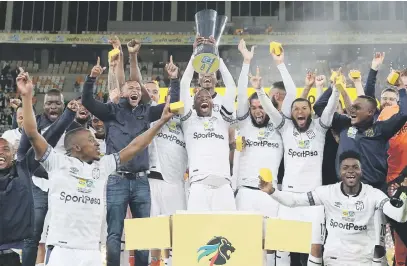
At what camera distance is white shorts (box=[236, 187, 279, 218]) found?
229 inches

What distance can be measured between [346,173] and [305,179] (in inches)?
29.1

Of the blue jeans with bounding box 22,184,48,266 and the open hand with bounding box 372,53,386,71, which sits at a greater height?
the open hand with bounding box 372,53,386,71

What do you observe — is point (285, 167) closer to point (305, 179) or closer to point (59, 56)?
point (305, 179)

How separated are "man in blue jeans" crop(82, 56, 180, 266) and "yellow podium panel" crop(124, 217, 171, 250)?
0.88 metres

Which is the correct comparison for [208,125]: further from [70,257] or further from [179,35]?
[179,35]

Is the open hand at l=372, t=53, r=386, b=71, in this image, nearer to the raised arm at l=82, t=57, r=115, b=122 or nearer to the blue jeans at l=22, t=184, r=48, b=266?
the raised arm at l=82, t=57, r=115, b=122

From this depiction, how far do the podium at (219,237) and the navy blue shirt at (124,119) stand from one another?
1158 mm

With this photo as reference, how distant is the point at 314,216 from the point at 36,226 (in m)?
2.66

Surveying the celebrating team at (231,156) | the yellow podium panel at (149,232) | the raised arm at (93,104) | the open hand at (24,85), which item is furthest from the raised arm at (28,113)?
the raised arm at (93,104)

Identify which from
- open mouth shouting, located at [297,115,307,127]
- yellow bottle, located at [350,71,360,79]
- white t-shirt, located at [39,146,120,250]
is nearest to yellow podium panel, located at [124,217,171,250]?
white t-shirt, located at [39,146,120,250]

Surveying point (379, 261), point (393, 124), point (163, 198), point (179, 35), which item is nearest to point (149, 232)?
point (163, 198)

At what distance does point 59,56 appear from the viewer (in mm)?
25188

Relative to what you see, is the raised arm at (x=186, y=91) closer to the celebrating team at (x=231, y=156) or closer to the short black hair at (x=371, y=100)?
the celebrating team at (x=231, y=156)

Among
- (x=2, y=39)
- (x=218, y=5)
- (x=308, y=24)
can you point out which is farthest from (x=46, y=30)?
(x=308, y=24)
